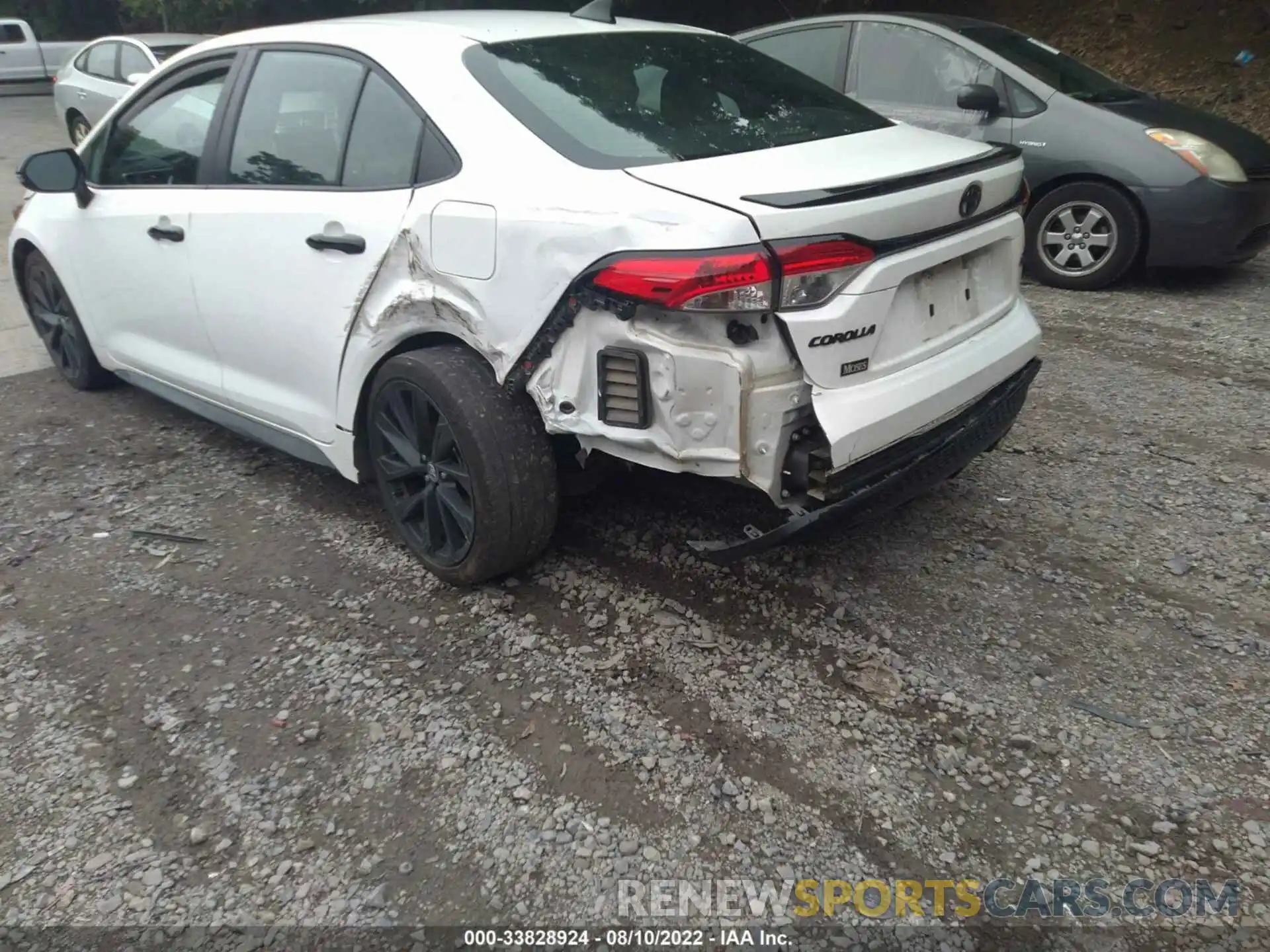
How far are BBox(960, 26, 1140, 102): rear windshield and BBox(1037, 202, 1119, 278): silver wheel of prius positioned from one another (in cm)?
78

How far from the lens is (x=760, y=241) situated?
2.28 metres

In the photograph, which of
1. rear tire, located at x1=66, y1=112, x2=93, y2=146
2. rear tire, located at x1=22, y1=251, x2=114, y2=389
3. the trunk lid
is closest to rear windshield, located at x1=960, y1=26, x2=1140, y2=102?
the trunk lid

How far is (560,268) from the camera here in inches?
97.8

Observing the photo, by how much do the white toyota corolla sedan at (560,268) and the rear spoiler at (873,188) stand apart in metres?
0.01

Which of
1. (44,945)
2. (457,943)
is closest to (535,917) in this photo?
(457,943)

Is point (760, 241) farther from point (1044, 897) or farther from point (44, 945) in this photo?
point (44, 945)

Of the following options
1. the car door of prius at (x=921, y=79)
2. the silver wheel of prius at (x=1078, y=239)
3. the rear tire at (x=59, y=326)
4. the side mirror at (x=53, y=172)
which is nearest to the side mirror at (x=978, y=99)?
the car door of prius at (x=921, y=79)

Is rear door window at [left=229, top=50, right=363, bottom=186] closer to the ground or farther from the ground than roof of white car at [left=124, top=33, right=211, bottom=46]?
farther from the ground

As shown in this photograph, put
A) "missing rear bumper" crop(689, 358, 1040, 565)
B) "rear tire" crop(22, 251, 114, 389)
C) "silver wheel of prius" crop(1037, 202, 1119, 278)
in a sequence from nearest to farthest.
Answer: "missing rear bumper" crop(689, 358, 1040, 565), "rear tire" crop(22, 251, 114, 389), "silver wheel of prius" crop(1037, 202, 1119, 278)

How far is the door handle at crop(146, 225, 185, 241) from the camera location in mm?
3656

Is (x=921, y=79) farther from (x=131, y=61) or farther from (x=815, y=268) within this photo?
(x=131, y=61)

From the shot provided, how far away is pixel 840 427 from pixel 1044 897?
3.66ft

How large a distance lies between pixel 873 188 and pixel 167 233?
2700mm

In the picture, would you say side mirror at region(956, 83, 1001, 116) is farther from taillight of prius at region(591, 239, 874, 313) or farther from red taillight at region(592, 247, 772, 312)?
red taillight at region(592, 247, 772, 312)
